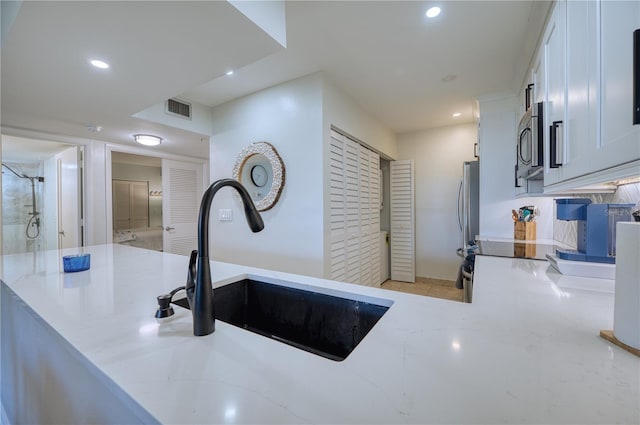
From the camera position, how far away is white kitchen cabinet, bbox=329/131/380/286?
8.30 ft

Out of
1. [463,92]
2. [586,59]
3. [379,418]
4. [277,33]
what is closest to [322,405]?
[379,418]

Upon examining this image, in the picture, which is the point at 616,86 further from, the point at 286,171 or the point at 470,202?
the point at 470,202

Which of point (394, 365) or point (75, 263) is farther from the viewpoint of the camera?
point (75, 263)

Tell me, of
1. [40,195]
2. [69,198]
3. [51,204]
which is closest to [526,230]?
[69,198]

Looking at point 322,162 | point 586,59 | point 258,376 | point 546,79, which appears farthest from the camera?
point 322,162

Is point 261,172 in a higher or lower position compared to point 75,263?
higher

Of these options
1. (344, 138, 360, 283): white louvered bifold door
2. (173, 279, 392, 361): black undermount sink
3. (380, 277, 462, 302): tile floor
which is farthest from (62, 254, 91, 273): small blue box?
(380, 277, 462, 302): tile floor

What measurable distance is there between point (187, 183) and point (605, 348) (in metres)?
4.80

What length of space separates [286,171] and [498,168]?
2217 mm

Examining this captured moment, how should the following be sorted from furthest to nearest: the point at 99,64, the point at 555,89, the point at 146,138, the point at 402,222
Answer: the point at 402,222 < the point at 146,138 < the point at 99,64 < the point at 555,89

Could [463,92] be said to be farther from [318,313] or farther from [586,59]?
[318,313]

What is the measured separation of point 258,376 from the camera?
0.51 meters

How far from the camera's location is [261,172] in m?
2.67

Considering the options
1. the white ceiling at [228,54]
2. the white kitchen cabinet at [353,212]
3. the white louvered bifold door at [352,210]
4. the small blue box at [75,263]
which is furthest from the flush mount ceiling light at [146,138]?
the white louvered bifold door at [352,210]
